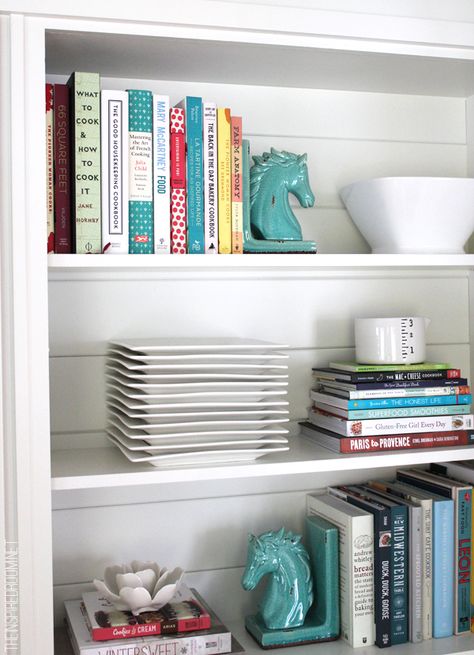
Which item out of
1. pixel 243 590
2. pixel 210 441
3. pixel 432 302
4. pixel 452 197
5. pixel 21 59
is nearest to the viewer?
pixel 21 59

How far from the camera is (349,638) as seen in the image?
1480mm

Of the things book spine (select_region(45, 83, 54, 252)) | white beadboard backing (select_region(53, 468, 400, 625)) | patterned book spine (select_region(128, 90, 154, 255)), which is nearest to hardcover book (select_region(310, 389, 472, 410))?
white beadboard backing (select_region(53, 468, 400, 625))

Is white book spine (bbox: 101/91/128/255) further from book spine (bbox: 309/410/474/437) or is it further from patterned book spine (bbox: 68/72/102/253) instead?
book spine (bbox: 309/410/474/437)

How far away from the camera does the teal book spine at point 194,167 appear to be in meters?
1.33

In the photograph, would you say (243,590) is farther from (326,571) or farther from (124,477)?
(124,477)

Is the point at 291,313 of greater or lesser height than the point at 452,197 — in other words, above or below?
below

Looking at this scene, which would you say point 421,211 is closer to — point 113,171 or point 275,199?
point 275,199

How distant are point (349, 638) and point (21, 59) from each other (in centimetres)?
111

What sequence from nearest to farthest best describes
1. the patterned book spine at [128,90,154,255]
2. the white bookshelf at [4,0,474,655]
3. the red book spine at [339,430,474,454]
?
1. the white bookshelf at [4,0,474,655]
2. the patterned book spine at [128,90,154,255]
3. the red book spine at [339,430,474,454]

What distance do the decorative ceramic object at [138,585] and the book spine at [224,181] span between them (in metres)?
0.56

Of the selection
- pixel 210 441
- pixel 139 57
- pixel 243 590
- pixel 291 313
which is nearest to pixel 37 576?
pixel 210 441

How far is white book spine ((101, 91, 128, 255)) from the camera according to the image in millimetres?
1282

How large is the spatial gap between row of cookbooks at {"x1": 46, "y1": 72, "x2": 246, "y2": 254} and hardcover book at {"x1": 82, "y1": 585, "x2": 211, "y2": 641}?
60 cm

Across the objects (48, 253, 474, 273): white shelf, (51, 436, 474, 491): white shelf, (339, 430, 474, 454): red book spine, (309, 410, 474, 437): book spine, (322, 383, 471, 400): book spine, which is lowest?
(51, 436, 474, 491): white shelf
